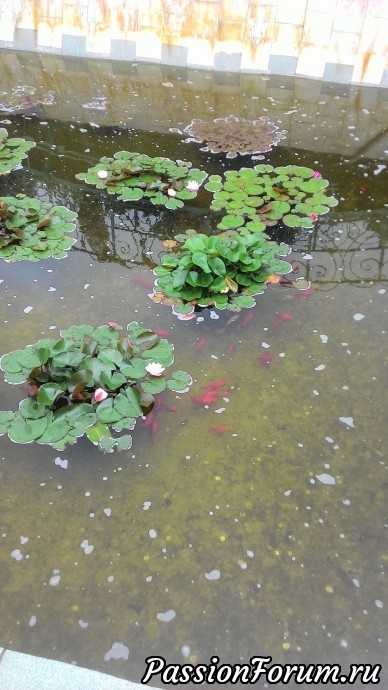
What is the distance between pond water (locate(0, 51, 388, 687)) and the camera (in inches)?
68.5

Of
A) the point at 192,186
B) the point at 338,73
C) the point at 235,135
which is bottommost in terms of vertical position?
the point at 192,186

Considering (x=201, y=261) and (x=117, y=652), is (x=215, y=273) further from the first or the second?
(x=117, y=652)

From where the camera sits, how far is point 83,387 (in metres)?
2.30

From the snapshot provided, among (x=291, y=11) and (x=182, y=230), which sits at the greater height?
(x=291, y=11)

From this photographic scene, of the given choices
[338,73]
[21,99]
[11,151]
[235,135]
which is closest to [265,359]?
[235,135]

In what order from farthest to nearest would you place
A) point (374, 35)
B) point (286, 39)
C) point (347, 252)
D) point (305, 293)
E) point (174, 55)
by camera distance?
point (174, 55) < point (286, 39) < point (374, 35) < point (347, 252) < point (305, 293)

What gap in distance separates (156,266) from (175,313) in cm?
49

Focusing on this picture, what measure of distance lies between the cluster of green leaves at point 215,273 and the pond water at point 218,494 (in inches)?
3.7

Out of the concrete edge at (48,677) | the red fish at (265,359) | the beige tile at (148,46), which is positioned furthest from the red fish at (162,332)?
the beige tile at (148,46)

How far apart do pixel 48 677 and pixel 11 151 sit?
3.93 m

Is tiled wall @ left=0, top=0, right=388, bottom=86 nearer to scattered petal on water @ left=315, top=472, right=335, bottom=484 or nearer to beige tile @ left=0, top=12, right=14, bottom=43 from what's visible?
beige tile @ left=0, top=12, right=14, bottom=43

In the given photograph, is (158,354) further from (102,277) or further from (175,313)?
(102,277)

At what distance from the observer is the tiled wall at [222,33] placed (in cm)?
537

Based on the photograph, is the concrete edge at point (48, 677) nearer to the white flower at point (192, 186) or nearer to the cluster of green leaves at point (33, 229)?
the cluster of green leaves at point (33, 229)
